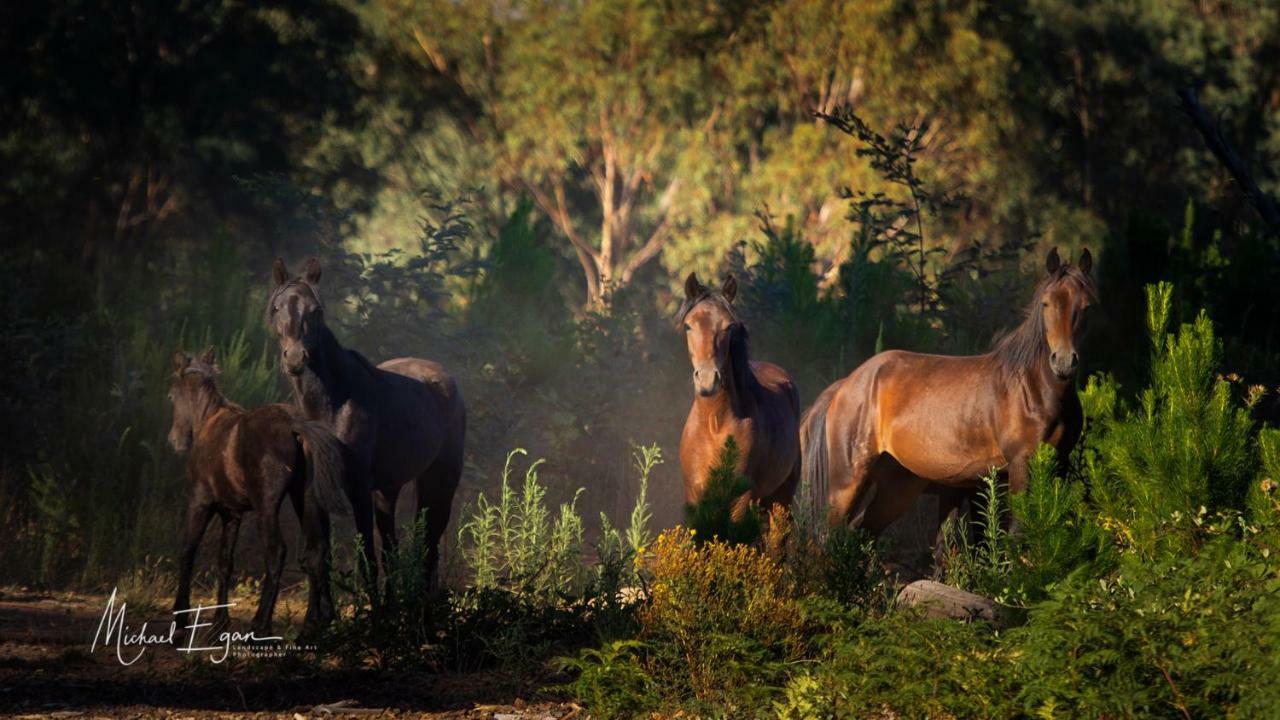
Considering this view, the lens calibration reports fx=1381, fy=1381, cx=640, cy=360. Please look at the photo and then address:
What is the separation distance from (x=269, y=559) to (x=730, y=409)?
3.15 metres

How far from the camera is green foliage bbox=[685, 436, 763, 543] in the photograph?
7.34 meters

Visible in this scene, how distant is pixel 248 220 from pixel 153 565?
16.8 m

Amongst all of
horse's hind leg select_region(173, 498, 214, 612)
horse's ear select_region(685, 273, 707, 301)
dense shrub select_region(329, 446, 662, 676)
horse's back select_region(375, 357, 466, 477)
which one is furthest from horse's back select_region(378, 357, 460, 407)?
dense shrub select_region(329, 446, 662, 676)

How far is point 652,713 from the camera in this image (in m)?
6.23

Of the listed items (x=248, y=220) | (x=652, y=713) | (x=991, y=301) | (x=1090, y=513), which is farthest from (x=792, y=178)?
(x=652, y=713)

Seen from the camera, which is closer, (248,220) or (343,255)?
(343,255)

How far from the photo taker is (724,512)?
7363 mm

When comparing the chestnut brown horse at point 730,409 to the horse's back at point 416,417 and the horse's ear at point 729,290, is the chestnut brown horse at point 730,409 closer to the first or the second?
the horse's ear at point 729,290

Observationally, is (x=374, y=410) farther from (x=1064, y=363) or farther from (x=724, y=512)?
(x=1064, y=363)

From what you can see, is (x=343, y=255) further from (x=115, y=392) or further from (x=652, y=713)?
(x=652, y=713)

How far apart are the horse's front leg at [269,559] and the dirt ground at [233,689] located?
488 mm

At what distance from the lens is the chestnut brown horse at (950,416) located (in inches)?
354

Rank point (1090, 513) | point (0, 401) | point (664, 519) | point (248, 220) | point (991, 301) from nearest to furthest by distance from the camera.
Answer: point (1090, 513)
point (0, 401)
point (664, 519)
point (991, 301)
point (248, 220)

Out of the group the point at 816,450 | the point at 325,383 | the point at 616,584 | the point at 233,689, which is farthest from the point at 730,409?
the point at 233,689
